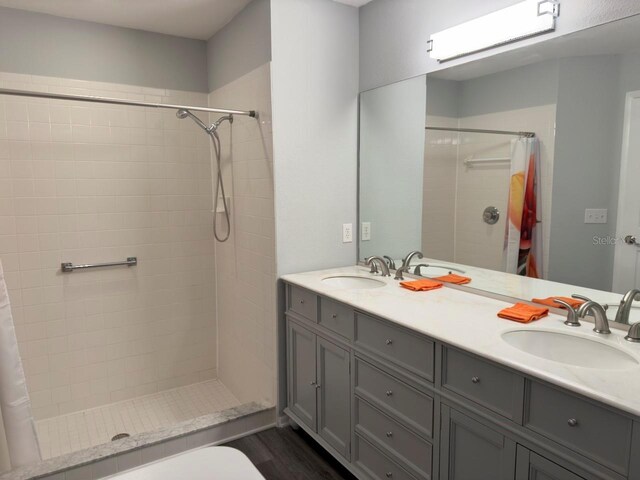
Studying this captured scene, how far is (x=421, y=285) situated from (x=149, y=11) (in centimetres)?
221

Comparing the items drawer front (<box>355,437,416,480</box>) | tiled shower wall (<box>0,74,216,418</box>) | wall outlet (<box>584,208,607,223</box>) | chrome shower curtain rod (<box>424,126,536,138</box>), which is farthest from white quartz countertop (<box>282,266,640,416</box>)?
tiled shower wall (<box>0,74,216,418</box>)

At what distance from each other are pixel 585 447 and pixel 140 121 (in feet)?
9.89

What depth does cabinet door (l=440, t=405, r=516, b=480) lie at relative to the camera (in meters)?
1.49

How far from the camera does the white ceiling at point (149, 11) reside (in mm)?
2674

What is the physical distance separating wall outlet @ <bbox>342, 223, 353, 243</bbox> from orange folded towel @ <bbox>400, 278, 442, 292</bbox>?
0.59 metres

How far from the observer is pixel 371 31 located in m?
2.77

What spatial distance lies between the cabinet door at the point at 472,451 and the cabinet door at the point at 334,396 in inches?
24.2

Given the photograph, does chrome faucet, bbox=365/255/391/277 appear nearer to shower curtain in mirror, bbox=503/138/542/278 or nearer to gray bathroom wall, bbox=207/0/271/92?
shower curtain in mirror, bbox=503/138/542/278

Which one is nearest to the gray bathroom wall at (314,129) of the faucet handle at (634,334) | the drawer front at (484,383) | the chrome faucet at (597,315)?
the drawer front at (484,383)

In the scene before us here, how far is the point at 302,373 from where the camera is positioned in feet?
8.56

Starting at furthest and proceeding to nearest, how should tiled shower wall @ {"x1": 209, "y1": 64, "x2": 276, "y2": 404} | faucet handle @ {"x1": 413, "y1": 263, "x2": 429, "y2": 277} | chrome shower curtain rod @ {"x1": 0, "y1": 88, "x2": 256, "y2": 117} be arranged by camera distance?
tiled shower wall @ {"x1": 209, "y1": 64, "x2": 276, "y2": 404}
faucet handle @ {"x1": 413, "y1": 263, "x2": 429, "y2": 277}
chrome shower curtain rod @ {"x1": 0, "y1": 88, "x2": 256, "y2": 117}

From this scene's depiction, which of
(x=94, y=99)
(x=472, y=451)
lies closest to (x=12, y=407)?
(x=94, y=99)

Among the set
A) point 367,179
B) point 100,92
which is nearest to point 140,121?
point 100,92

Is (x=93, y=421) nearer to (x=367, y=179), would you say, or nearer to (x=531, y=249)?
(x=367, y=179)
